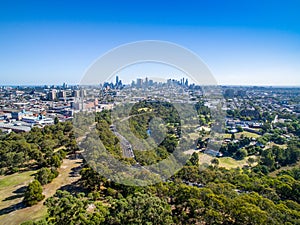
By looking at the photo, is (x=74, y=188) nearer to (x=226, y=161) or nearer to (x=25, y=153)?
(x=25, y=153)

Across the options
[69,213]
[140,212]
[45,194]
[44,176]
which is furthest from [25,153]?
[140,212]

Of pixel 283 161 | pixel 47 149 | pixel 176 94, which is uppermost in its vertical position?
pixel 176 94

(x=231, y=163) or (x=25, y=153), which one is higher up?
(x=25, y=153)

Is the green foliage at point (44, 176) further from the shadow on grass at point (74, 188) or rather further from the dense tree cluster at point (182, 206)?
the dense tree cluster at point (182, 206)

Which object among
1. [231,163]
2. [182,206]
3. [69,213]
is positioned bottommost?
[231,163]

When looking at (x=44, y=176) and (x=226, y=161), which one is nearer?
(x=44, y=176)

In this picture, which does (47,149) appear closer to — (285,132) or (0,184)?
(0,184)

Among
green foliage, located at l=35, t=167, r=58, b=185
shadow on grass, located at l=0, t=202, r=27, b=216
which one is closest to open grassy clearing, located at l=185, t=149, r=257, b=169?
green foliage, located at l=35, t=167, r=58, b=185

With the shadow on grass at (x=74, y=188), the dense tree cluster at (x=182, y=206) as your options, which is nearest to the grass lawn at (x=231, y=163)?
the dense tree cluster at (x=182, y=206)

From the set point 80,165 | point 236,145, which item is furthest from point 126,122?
point 236,145
